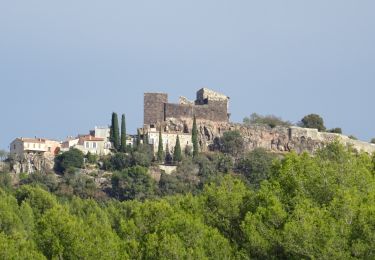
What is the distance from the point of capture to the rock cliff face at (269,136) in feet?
359

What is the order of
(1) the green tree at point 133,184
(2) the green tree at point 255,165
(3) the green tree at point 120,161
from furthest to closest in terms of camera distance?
(3) the green tree at point 120,161, (2) the green tree at point 255,165, (1) the green tree at point 133,184

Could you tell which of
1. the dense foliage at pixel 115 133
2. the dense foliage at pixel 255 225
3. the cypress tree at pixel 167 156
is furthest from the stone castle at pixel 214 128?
the dense foliage at pixel 255 225

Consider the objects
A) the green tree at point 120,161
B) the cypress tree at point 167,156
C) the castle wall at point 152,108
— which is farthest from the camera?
the castle wall at point 152,108

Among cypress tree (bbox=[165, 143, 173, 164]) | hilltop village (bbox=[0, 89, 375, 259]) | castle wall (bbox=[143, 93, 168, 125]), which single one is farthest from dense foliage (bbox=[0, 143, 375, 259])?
castle wall (bbox=[143, 93, 168, 125])

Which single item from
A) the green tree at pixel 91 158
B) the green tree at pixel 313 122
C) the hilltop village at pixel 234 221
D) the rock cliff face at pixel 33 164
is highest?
the green tree at pixel 313 122

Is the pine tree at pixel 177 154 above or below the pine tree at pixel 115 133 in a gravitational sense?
below

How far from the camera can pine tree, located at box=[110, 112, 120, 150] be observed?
105 metres

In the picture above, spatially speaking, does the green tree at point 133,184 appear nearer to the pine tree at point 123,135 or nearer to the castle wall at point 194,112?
the pine tree at point 123,135

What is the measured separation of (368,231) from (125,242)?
10130mm

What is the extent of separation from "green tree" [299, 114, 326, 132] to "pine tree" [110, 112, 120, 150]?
64.9 ft

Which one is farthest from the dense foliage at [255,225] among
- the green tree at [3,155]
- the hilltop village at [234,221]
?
the green tree at [3,155]

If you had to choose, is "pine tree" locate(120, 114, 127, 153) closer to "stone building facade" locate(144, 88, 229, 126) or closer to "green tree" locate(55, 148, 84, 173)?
"green tree" locate(55, 148, 84, 173)

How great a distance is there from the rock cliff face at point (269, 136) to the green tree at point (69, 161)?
9.31 meters

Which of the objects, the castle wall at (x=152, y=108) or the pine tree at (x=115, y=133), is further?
the castle wall at (x=152, y=108)
